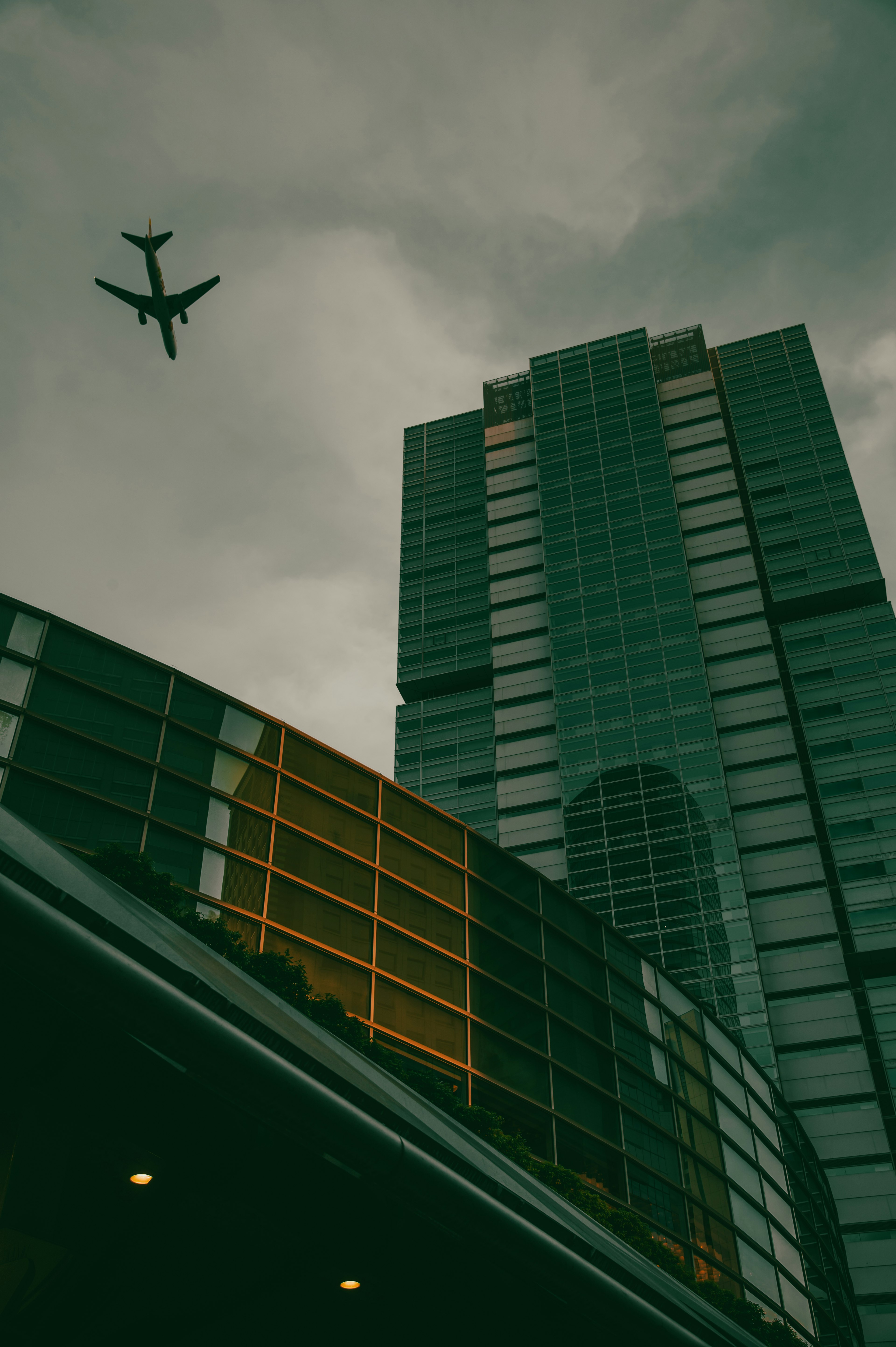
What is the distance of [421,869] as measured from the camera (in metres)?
37.4

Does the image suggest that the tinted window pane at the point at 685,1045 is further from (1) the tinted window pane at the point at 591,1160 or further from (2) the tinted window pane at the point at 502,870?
(2) the tinted window pane at the point at 502,870

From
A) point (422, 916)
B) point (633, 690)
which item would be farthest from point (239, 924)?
point (633, 690)

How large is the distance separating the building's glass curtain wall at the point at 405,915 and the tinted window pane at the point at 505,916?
0.09 metres

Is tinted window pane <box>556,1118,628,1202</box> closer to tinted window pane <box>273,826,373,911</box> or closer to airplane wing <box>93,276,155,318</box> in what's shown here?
tinted window pane <box>273,826,373,911</box>

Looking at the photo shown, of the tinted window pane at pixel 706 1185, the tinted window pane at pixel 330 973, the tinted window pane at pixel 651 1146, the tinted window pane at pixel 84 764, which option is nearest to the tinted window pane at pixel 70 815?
the tinted window pane at pixel 84 764

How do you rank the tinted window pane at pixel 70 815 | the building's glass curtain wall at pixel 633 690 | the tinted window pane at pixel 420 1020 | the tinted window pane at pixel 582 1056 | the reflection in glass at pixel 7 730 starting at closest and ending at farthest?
the tinted window pane at pixel 70 815, the reflection in glass at pixel 7 730, the tinted window pane at pixel 420 1020, the tinted window pane at pixel 582 1056, the building's glass curtain wall at pixel 633 690

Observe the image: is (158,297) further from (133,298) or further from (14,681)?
(14,681)

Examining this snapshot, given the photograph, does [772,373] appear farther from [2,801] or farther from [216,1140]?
[216,1140]

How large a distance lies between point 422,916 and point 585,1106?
9.19 metres

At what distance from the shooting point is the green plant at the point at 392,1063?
1045 inches

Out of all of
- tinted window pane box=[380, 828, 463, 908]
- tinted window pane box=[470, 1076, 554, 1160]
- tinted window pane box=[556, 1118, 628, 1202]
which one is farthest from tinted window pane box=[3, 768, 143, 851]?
tinted window pane box=[556, 1118, 628, 1202]

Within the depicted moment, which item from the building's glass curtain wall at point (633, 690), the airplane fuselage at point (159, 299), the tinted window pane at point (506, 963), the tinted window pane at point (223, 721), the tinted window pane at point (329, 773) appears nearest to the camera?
the tinted window pane at point (223, 721)

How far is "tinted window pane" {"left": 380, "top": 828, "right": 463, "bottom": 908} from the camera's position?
36.6 m

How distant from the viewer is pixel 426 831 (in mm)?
38406
